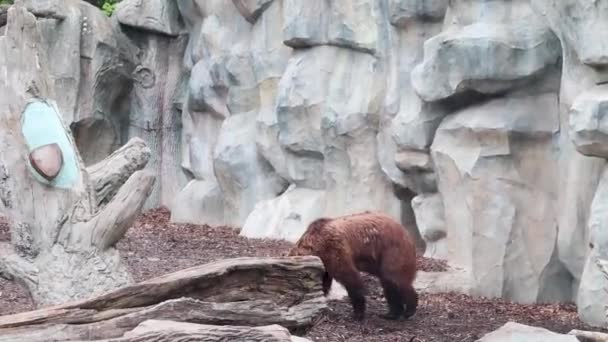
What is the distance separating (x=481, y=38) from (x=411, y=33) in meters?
1.56

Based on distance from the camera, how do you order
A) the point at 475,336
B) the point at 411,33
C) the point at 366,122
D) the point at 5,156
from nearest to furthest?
1. the point at 5,156
2. the point at 475,336
3. the point at 411,33
4. the point at 366,122

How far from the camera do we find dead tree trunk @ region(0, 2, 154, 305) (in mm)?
5566

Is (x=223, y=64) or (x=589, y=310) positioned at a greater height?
(x=223, y=64)

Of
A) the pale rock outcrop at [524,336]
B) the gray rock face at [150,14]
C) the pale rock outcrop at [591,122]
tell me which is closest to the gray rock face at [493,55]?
the pale rock outcrop at [591,122]

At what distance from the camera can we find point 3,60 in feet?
18.6

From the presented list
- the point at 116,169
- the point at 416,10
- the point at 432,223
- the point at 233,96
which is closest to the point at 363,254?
the point at 116,169

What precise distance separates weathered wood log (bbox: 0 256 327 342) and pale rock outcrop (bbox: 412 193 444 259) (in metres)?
4.50

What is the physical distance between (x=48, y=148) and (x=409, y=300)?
289 centimetres

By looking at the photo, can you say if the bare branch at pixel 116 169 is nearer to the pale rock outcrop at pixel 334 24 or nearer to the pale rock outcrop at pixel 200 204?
the pale rock outcrop at pixel 334 24

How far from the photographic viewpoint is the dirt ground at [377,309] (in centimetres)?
699

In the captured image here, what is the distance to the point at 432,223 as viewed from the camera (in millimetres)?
9633

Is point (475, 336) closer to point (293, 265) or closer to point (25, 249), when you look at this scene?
point (293, 265)

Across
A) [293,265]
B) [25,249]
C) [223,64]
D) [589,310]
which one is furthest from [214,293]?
[223,64]

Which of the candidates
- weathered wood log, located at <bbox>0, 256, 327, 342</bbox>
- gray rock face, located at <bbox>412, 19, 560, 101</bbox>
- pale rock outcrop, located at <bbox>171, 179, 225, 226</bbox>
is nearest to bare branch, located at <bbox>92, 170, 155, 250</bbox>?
weathered wood log, located at <bbox>0, 256, 327, 342</bbox>
